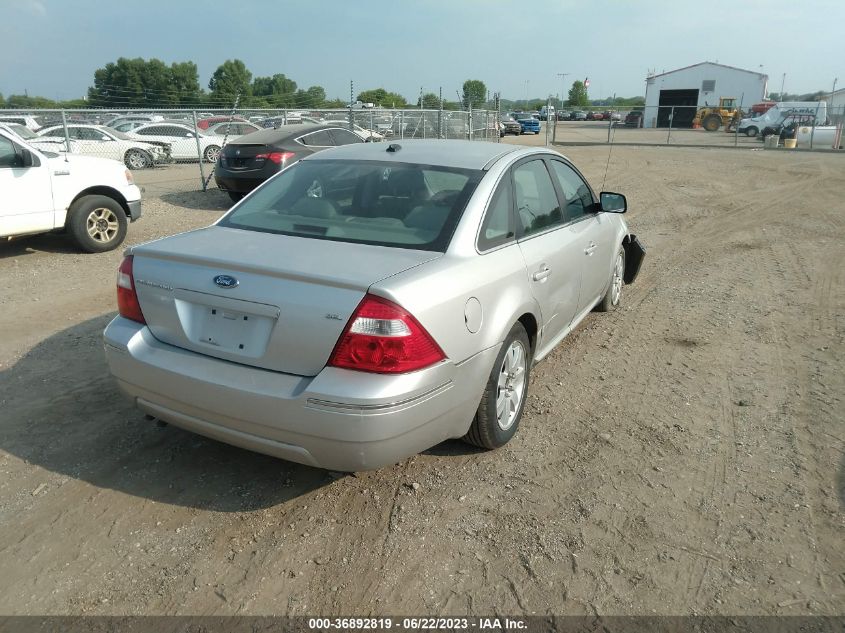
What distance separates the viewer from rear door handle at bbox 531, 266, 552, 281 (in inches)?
149

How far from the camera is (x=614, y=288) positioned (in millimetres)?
6176

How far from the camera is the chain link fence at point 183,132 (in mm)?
17047

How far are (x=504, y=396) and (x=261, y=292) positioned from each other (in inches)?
59.8

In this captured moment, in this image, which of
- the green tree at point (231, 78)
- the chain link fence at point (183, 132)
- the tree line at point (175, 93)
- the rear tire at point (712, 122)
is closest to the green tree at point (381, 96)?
the tree line at point (175, 93)

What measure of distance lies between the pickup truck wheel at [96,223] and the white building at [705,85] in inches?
2259

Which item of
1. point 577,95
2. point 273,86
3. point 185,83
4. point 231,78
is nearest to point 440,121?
point 185,83

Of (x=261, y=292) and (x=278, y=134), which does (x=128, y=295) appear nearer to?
(x=261, y=292)

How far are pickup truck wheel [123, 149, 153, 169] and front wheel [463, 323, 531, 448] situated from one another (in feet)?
60.6

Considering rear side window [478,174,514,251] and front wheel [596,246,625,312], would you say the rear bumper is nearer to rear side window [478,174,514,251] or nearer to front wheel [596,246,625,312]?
rear side window [478,174,514,251]

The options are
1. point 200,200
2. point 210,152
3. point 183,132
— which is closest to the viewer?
point 200,200

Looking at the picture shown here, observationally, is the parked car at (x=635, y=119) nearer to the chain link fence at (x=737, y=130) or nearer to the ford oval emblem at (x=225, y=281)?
the chain link fence at (x=737, y=130)

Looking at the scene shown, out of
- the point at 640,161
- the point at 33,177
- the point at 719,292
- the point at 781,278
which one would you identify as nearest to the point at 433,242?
the point at 719,292

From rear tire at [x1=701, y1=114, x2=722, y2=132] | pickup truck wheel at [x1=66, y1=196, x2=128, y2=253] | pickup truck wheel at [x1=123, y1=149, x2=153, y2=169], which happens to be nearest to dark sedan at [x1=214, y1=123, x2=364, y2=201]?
pickup truck wheel at [x1=66, y1=196, x2=128, y2=253]

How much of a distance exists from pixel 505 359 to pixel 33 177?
22.5 ft
